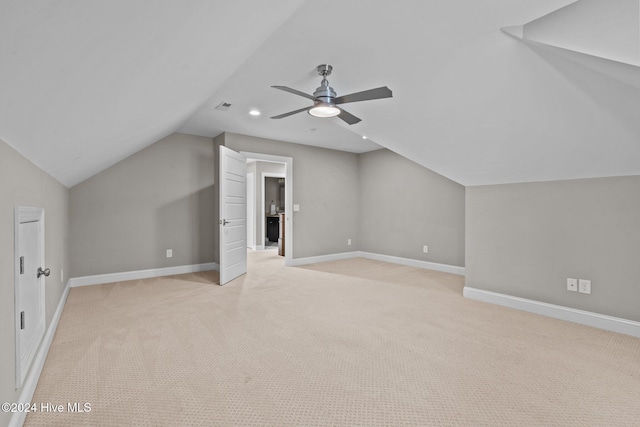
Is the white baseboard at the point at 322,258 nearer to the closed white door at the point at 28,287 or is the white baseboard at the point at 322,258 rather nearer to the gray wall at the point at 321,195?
the gray wall at the point at 321,195

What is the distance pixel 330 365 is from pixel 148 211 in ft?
12.8

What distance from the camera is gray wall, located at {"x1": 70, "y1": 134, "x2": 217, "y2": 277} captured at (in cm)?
422

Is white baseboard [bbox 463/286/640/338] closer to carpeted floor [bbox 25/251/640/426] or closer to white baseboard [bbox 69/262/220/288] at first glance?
carpeted floor [bbox 25/251/640/426]

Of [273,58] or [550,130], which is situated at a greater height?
[273,58]

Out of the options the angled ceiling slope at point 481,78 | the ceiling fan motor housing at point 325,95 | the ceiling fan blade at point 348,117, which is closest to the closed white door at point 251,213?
the angled ceiling slope at point 481,78

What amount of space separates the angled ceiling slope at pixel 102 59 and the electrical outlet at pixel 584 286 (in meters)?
3.38

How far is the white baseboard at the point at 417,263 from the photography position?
504 cm

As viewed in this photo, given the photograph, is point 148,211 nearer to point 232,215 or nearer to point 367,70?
point 232,215

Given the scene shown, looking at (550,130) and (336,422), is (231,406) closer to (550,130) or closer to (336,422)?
(336,422)

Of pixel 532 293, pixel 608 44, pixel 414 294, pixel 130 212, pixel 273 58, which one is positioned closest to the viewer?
pixel 608 44

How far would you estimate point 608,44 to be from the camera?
168 cm

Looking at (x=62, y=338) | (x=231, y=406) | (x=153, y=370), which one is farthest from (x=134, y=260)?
(x=231, y=406)

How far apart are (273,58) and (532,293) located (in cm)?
342

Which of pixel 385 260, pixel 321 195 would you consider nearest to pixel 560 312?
pixel 385 260
